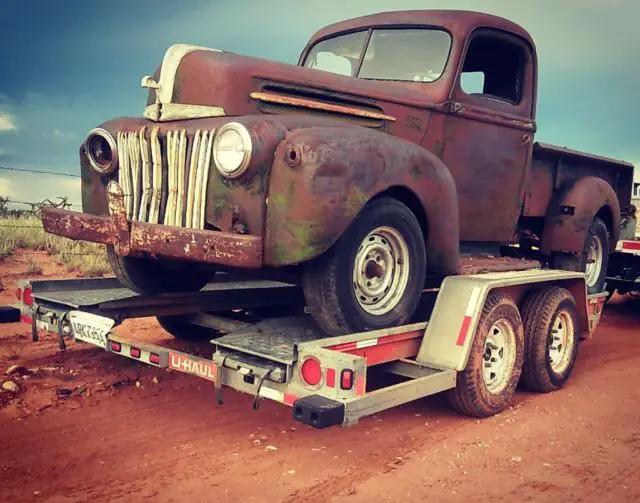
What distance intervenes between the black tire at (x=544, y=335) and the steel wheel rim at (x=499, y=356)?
0.40 metres

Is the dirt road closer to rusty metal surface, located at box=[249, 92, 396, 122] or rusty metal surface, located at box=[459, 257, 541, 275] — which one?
rusty metal surface, located at box=[459, 257, 541, 275]

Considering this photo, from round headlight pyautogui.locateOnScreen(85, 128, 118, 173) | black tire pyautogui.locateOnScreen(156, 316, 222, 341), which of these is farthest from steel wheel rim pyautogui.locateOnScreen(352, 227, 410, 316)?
black tire pyautogui.locateOnScreen(156, 316, 222, 341)

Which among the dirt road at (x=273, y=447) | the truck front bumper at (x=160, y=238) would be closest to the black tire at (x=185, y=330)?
the dirt road at (x=273, y=447)

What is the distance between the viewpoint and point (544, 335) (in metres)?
5.27

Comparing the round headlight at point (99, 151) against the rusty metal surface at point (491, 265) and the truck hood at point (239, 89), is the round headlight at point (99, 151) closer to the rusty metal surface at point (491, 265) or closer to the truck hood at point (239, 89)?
the truck hood at point (239, 89)

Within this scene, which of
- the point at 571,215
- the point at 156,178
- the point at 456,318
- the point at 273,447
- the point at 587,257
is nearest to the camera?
the point at 273,447

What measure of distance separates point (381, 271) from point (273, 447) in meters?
1.21

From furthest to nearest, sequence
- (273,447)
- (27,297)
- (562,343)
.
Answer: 1. (562,343)
2. (27,297)
3. (273,447)

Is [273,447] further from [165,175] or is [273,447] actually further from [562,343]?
[562,343]

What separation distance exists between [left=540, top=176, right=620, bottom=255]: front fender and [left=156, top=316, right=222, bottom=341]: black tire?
10.4 feet

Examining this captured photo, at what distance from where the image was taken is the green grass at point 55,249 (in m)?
10.9

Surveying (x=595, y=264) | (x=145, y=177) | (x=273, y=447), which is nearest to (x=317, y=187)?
(x=145, y=177)

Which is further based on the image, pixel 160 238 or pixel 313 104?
pixel 313 104

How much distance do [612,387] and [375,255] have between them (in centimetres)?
270
